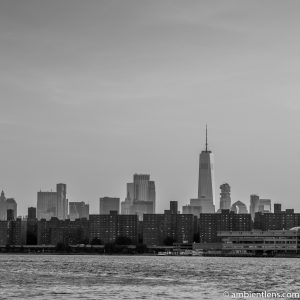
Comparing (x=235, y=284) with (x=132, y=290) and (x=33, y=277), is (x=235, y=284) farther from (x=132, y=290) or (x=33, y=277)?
(x=33, y=277)

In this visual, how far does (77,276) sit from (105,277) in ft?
17.7

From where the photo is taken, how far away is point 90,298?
103 meters

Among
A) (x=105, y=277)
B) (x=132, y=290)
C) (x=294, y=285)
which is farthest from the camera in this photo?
(x=105, y=277)

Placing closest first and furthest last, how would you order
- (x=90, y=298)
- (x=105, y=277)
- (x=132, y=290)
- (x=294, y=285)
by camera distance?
(x=90, y=298) → (x=132, y=290) → (x=294, y=285) → (x=105, y=277)

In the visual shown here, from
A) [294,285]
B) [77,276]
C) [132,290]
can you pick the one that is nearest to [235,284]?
[294,285]

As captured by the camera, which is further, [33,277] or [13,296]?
[33,277]

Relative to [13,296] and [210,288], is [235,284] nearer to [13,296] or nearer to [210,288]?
[210,288]

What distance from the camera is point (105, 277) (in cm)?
A: 14375

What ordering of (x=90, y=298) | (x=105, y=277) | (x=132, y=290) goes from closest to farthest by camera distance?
(x=90, y=298) → (x=132, y=290) → (x=105, y=277)

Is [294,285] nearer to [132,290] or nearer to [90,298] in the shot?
[132,290]

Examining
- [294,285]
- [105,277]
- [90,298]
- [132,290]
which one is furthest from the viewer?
[105,277]

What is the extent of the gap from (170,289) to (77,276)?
1281 inches

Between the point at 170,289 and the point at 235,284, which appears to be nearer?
the point at 170,289

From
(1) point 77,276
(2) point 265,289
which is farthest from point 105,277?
(2) point 265,289
